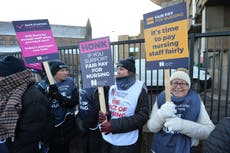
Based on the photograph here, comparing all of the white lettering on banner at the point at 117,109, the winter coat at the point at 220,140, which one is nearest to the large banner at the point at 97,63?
the white lettering on banner at the point at 117,109

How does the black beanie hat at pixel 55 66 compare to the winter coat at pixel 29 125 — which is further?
the black beanie hat at pixel 55 66

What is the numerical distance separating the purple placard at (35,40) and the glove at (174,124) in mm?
2139

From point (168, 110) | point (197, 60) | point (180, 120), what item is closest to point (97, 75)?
point (168, 110)

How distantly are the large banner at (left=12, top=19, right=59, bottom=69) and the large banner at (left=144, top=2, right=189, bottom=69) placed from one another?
1.71 meters

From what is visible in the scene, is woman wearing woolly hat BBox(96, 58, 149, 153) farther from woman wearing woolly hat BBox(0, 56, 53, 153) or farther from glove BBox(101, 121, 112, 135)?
woman wearing woolly hat BBox(0, 56, 53, 153)

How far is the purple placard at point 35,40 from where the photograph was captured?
358 cm

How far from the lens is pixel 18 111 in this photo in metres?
2.06

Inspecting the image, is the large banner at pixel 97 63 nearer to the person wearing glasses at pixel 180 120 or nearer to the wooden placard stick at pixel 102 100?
the wooden placard stick at pixel 102 100

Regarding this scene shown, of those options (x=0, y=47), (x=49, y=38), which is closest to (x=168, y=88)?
(x=49, y=38)

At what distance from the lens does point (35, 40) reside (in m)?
3.61

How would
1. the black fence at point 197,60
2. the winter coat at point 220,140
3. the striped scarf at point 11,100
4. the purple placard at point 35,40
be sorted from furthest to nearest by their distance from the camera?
the purple placard at point 35,40
the black fence at point 197,60
the striped scarf at point 11,100
the winter coat at point 220,140

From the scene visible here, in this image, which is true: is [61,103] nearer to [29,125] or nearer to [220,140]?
[29,125]

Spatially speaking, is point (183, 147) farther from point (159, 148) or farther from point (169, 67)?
point (169, 67)

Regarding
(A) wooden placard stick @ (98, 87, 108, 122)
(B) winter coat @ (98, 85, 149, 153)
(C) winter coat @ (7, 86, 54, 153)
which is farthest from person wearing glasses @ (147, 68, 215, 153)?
(C) winter coat @ (7, 86, 54, 153)
